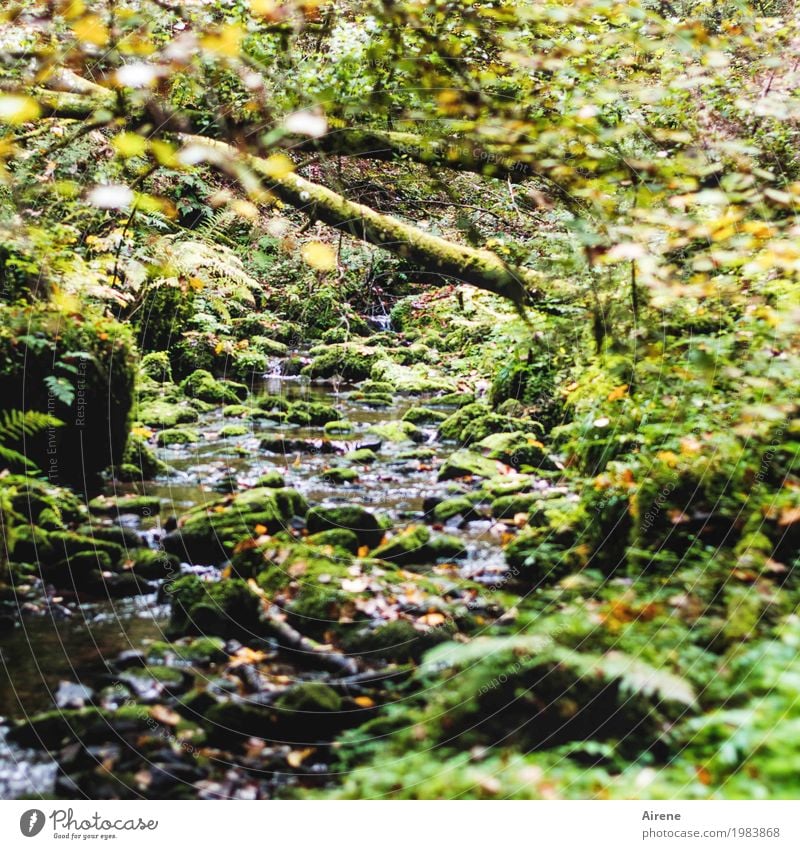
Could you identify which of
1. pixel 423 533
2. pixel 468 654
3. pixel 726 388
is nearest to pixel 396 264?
pixel 423 533

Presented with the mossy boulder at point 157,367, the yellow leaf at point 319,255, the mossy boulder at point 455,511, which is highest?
the yellow leaf at point 319,255

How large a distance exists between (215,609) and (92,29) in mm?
3787

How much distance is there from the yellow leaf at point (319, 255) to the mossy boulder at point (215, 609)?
8.23ft

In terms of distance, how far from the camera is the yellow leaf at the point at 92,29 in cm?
390

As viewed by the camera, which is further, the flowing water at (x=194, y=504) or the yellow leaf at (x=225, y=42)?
the yellow leaf at (x=225, y=42)

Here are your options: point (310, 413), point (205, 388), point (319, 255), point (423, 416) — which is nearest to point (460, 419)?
point (423, 416)

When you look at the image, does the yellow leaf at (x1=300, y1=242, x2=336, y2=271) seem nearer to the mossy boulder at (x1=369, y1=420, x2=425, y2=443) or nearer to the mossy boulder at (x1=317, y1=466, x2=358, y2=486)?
the mossy boulder at (x1=369, y1=420, x2=425, y2=443)

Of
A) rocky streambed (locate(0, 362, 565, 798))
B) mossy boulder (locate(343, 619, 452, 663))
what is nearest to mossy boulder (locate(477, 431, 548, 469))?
rocky streambed (locate(0, 362, 565, 798))

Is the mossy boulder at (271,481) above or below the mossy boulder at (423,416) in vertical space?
below

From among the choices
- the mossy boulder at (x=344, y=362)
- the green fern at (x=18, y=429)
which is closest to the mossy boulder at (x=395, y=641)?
the green fern at (x=18, y=429)

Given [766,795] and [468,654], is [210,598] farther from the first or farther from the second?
[766,795]

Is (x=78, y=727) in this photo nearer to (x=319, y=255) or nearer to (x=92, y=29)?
(x=319, y=255)

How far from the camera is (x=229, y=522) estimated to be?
4168 millimetres

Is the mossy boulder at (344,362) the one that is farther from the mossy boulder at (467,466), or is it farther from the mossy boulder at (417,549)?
the mossy boulder at (417,549)
